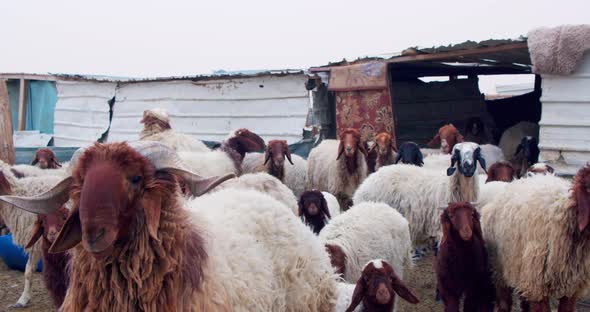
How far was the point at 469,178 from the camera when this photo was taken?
756 cm

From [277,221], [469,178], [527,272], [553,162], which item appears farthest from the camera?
[553,162]

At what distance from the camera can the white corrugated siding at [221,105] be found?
1284 centimetres

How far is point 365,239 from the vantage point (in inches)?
259

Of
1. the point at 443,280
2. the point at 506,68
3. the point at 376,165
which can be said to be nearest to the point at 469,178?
the point at 443,280

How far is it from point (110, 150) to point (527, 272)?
4.10m

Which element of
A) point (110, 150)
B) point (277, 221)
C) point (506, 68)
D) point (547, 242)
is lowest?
point (547, 242)

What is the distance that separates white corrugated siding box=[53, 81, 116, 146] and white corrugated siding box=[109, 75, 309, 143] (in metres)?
0.49

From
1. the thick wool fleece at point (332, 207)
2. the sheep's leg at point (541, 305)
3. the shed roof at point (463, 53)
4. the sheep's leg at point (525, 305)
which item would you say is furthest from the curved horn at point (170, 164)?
the shed roof at point (463, 53)

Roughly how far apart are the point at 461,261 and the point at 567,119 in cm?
405

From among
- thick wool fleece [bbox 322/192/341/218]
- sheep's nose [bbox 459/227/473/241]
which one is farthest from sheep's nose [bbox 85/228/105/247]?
thick wool fleece [bbox 322/192/341/218]

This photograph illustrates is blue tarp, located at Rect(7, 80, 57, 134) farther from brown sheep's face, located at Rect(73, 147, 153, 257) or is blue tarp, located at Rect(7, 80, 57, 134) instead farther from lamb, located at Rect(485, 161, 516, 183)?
brown sheep's face, located at Rect(73, 147, 153, 257)

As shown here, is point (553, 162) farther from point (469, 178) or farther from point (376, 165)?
point (376, 165)

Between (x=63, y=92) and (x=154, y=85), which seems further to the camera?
(x=63, y=92)

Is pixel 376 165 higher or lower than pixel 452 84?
lower
